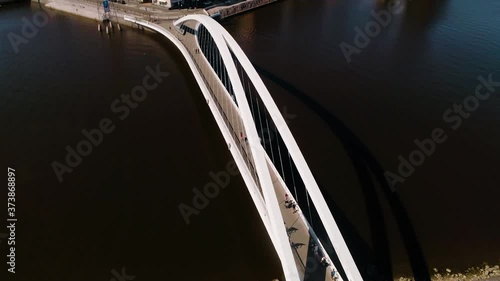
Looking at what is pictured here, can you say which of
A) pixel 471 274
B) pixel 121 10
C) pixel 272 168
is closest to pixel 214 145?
pixel 272 168

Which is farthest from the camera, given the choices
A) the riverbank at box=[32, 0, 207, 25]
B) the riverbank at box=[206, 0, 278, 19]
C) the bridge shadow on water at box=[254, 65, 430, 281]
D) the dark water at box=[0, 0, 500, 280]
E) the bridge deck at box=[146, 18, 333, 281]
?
the riverbank at box=[206, 0, 278, 19]

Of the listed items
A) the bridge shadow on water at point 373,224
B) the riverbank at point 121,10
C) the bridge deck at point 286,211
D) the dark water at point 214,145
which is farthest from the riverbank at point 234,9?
the bridge shadow on water at point 373,224

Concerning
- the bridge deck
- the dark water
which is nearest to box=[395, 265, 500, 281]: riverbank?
the dark water

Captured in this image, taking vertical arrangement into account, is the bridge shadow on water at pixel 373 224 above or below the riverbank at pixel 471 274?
above

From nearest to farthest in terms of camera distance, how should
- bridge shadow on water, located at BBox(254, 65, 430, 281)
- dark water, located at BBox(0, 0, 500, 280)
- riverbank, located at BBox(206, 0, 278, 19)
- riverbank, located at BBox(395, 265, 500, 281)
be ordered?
riverbank, located at BBox(395, 265, 500, 281) → bridge shadow on water, located at BBox(254, 65, 430, 281) → dark water, located at BBox(0, 0, 500, 280) → riverbank, located at BBox(206, 0, 278, 19)

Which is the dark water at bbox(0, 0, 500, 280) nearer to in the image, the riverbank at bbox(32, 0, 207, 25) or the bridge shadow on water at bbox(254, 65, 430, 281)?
the bridge shadow on water at bbox(254, 65, 430, 281)

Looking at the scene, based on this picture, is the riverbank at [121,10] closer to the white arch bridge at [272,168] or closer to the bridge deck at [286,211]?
the white arch bridge at [272,168]
